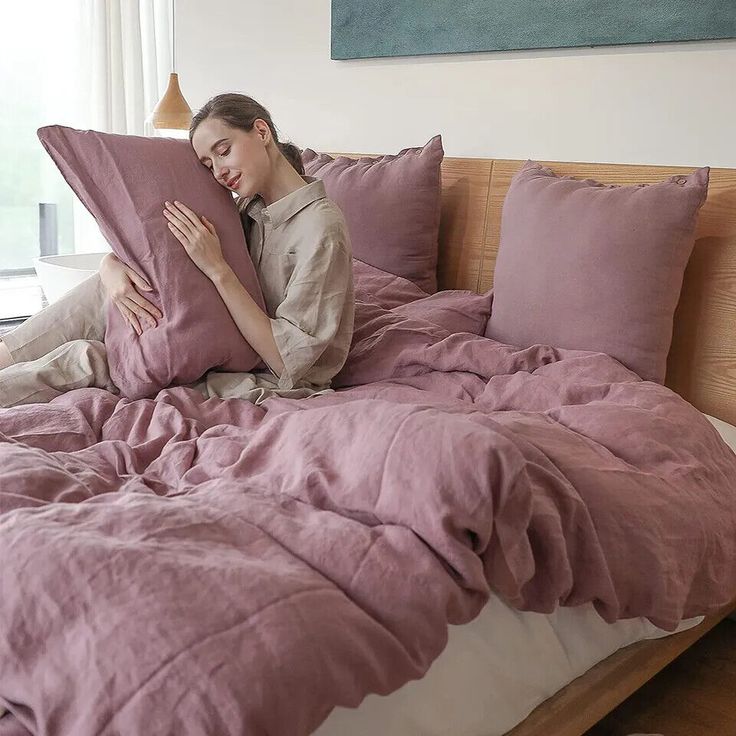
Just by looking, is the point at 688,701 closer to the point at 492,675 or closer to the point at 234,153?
the point at 492,675

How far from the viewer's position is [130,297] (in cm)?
174

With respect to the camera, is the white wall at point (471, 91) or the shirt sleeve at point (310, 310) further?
the white wall at point (471, 91)

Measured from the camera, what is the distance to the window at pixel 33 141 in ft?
11.5

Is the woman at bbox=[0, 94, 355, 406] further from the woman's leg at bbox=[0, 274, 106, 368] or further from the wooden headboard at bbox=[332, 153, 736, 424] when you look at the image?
the wooden headboard at bbox=[332, 153, 736, 424]

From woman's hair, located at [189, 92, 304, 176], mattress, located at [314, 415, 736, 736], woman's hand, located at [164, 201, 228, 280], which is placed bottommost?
mattress, located at [314, 415, 736, 736]

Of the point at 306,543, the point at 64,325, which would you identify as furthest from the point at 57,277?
the point at 306,543

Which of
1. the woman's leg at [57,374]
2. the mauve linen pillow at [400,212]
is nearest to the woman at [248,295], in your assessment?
the woman's leg at [57,374]

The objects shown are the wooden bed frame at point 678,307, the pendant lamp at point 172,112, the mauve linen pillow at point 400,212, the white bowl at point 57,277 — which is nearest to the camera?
the wooden bed frame at point 678,307

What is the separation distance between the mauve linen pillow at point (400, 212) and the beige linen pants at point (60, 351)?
2.28ft

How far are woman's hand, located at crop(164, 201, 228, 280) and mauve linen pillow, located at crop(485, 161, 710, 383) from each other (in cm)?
62

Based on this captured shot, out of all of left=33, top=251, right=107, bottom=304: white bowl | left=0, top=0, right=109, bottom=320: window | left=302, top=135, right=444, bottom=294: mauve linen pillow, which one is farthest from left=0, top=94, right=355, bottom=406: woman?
left=0, top=0, right=109, bottom=320: window

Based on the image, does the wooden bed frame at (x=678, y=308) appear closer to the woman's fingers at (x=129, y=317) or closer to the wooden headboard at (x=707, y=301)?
the wooden headboard at (x=707, y=301)

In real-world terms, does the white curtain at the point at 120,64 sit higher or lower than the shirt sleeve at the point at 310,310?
higher

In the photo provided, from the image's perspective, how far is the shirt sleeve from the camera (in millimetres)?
1720
